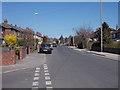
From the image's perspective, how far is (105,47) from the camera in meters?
35.9

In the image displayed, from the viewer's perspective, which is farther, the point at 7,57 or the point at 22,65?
the point at 22,65

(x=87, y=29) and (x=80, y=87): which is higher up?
(x=87, y=29)

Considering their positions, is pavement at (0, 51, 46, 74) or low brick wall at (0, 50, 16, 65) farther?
low brick wall at (0, 50, 16, 65)

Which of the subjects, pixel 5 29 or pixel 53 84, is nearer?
pixel 53 84

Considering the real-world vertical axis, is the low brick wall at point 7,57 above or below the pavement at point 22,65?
above

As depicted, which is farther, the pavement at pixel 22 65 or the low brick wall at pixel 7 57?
the low brick wall at pixel 7 57

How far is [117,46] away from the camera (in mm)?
29141

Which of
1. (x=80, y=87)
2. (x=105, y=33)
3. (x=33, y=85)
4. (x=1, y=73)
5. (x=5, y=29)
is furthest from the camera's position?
(x=5, y=29)

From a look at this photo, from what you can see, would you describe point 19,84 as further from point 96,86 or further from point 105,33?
point 105,33

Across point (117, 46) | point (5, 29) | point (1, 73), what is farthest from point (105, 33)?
point (1, 73)

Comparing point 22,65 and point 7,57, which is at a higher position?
point 7,57

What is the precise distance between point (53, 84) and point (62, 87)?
70 centimetres

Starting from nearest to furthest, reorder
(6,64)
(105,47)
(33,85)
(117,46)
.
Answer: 1. (33,85)
2. (6,64)
3. (117,46)
4. (105,47)

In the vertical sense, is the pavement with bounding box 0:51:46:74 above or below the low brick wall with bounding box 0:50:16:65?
below
